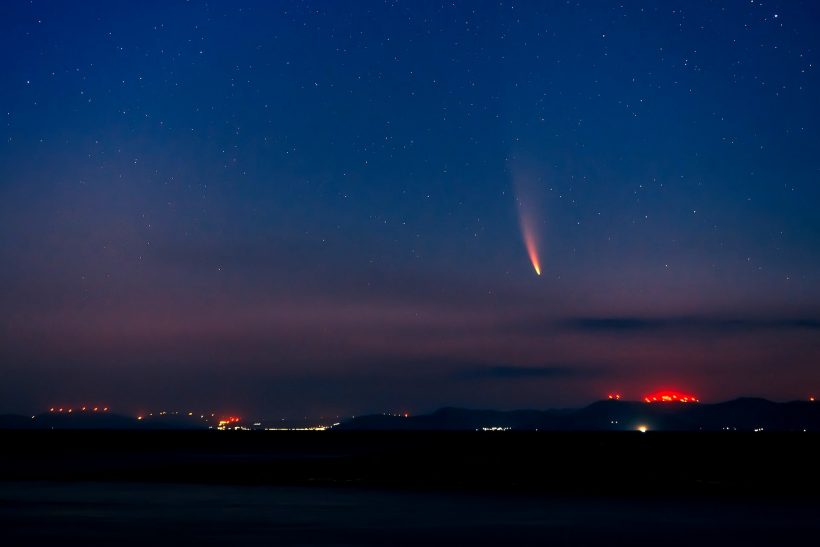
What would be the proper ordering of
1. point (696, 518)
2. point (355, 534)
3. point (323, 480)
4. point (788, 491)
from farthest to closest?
point (323, 480) < point (788, 491) < point (696, 518) < point (355, 534)

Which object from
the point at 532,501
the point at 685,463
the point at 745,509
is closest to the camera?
the point at 745,509

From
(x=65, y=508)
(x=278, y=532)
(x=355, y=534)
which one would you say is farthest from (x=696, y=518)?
(x=65, y=508)

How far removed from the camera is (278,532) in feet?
93.7

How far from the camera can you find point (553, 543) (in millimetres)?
26359

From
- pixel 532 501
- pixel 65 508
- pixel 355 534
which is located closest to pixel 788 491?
pixel 532 501

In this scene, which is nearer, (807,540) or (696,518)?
(807,540)

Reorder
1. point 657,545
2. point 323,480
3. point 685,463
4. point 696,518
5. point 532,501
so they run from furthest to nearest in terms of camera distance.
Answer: point 685,463 < point 323,480 < point 532,501 < point 696,518 < point 657,545

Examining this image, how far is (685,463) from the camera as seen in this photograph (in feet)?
214

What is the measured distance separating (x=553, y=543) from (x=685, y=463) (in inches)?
1644

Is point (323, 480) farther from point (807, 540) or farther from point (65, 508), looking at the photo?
point (807, 540)

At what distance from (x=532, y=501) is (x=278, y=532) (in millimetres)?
12402

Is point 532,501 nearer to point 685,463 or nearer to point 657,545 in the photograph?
point 657,545

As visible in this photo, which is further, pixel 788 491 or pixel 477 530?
pixel 788 491

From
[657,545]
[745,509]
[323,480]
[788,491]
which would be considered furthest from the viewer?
[323,480]
